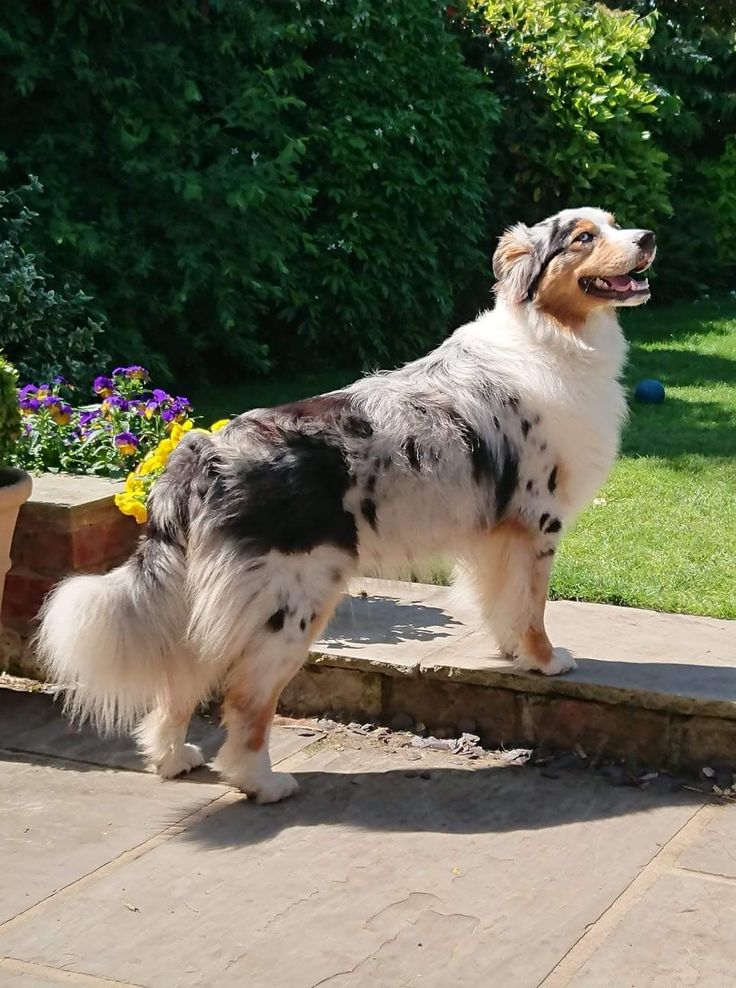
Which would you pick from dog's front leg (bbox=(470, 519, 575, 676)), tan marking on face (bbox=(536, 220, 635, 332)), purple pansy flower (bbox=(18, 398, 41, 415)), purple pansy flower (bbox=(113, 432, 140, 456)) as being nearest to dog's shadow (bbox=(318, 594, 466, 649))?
dog's front leg (bbox=(470, 519, 575, 676))

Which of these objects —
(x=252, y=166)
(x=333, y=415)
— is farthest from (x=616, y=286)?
(x=252, y=166)

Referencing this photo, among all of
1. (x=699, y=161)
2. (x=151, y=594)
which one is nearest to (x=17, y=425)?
(x=151, y=594)

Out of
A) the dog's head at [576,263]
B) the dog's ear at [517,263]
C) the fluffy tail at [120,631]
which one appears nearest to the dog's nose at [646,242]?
the dog's head at [576,263]

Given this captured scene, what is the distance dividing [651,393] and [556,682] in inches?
204

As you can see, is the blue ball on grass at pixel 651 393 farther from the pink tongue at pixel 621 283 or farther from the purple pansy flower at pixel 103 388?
the pink tongue at pixel 621 283

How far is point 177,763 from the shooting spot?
14.1ft

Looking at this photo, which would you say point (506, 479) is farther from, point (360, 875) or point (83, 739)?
point (83, 739)

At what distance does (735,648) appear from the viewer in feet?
15.4

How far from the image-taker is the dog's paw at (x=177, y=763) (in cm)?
429

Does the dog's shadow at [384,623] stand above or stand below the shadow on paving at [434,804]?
above

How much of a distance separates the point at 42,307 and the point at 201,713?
411 centimetres

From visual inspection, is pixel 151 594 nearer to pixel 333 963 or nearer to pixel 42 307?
pixel 333 963

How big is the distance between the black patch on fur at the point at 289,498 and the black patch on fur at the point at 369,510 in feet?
0.18

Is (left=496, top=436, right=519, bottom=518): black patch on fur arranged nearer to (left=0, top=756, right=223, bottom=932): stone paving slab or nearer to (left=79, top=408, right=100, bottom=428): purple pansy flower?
(left=0, top=756, right=223, bottom=932): stone paving slab
